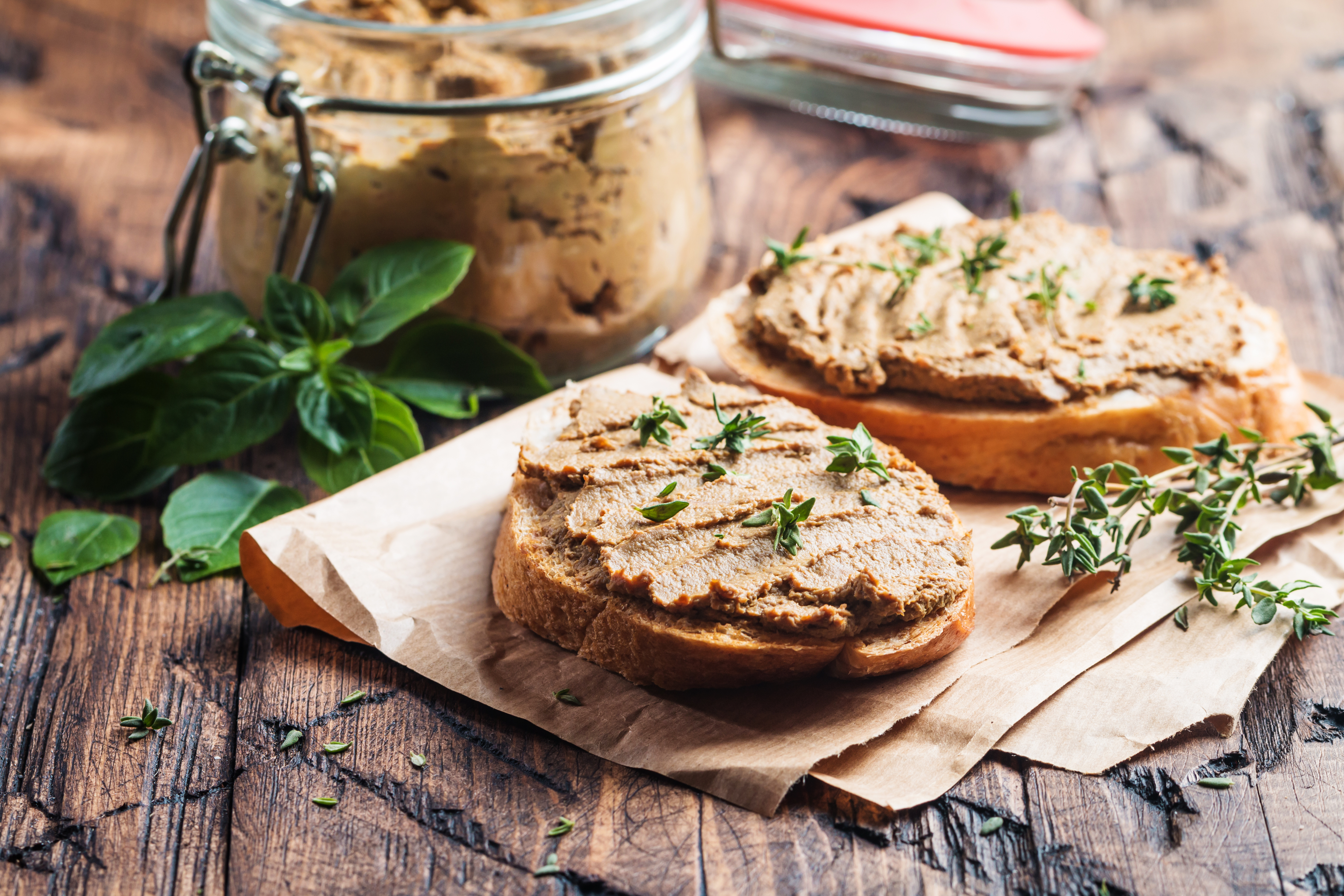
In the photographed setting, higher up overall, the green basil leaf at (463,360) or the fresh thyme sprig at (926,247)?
the fresh thyme sprig at (926,247)

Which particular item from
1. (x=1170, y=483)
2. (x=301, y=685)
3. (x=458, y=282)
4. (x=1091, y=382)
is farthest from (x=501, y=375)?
(x=1170, y=483)

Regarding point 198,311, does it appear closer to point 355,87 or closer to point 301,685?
point 355,87

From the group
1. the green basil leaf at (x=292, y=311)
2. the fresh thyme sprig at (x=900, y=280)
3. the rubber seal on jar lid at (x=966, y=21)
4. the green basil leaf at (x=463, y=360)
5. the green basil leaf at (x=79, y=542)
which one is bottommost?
the green basil leaf at (x=79, y=542)

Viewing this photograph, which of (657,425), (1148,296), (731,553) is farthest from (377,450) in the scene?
Result: (1148,296)

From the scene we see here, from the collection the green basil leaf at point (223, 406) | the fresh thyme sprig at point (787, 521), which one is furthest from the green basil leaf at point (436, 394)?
the fresh thyme sprig at point (787, 521)

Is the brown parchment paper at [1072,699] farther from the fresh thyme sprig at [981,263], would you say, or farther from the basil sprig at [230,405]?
the basil sprig at [230,405]
